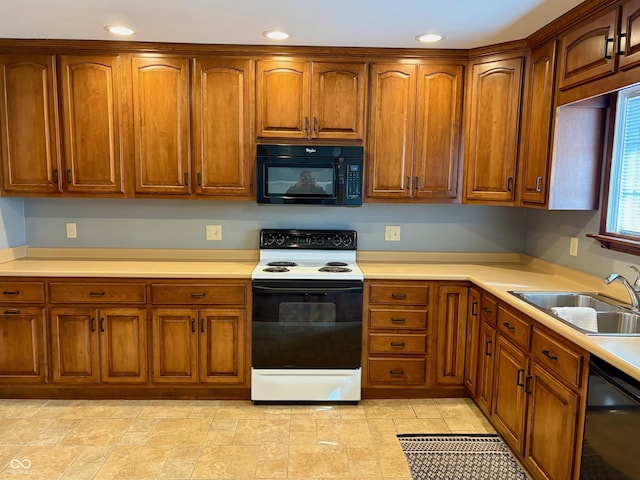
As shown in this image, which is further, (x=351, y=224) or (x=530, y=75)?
(x=351, y=224)

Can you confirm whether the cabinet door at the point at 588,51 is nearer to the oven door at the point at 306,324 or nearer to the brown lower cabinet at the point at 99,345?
the oven door at the point at 306,324

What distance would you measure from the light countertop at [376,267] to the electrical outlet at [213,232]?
0.35 feet

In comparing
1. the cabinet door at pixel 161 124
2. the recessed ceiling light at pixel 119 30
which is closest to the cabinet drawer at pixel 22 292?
the cabinet door at pixel 161 124

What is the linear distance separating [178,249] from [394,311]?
1.66 metres

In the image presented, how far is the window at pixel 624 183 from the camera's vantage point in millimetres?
2275

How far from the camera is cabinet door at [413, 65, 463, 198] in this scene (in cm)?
296

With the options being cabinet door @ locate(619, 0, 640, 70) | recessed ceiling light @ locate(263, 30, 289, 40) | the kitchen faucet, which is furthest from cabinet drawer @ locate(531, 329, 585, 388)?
recessed ceiling light @ locate(263, 30, 289, 40)

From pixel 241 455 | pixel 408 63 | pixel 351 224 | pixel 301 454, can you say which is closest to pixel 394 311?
pixel 351 224

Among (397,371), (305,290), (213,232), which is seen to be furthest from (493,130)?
(213,232)

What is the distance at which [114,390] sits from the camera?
2920 millimetres

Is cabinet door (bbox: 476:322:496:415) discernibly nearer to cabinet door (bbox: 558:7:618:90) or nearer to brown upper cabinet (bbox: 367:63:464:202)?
brown upper cabinet (bbox: 367:63:464:202)

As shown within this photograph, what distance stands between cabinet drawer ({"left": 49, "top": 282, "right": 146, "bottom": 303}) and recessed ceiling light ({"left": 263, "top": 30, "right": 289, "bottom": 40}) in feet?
5.69

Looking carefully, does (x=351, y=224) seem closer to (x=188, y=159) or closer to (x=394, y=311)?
(x=394, y=311)

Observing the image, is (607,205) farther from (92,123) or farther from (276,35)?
(92,123)
